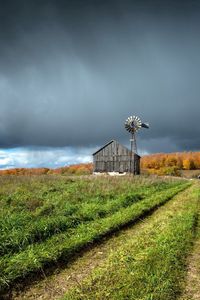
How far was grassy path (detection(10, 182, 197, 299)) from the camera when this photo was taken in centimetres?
567

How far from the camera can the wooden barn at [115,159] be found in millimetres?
54844

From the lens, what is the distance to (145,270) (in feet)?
21.2

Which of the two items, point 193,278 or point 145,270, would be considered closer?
point 193,278

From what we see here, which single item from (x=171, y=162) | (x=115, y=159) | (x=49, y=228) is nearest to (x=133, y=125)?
(x=115, y=159)

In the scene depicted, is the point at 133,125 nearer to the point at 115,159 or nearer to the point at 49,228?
the point at 115,159

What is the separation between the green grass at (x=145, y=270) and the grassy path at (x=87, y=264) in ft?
0.45

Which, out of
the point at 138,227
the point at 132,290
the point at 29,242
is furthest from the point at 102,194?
the point at 132,290

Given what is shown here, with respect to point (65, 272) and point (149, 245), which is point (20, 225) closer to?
point (65, 272)

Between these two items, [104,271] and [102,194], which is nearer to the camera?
[104,271]

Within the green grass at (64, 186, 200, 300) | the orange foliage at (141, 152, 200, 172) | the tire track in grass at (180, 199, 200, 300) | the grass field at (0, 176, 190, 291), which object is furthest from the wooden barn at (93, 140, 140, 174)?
the orange foliage at (141, 152, 200, 172)

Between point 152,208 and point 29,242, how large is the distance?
7896 millimetres

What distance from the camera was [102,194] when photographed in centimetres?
1658

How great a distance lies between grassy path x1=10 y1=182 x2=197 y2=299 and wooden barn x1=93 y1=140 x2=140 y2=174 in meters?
43.3

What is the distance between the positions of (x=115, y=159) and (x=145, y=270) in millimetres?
49541
